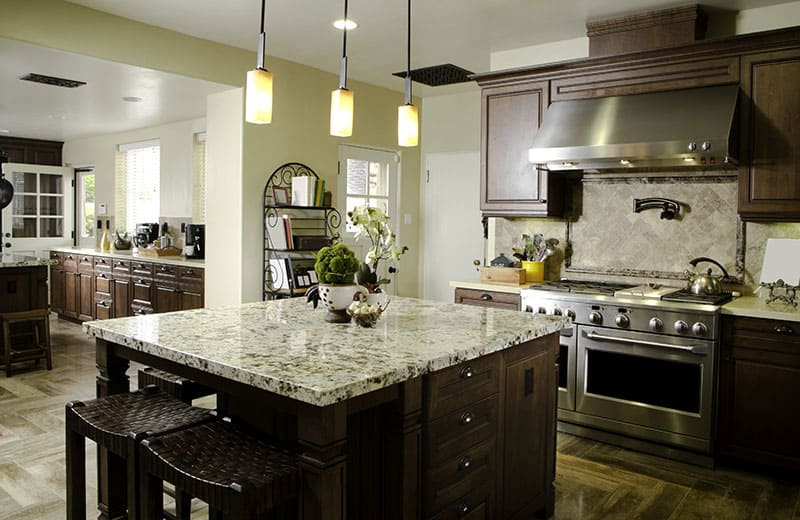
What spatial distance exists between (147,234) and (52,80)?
95.2 inches

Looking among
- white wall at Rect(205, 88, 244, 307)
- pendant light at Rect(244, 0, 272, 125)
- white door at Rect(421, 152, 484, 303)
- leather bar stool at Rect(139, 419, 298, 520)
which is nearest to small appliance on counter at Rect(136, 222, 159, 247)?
white wall at Rect(205, 88, 244, 307)

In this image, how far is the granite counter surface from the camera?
304 cm

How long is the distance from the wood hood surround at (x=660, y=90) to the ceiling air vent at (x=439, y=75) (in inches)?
41.4

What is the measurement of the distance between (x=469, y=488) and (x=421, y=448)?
1.17 ft

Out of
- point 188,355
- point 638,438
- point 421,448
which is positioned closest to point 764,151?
point 638,438

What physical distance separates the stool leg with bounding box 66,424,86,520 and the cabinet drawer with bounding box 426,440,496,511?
1.22 m

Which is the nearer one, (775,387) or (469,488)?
(469,488)

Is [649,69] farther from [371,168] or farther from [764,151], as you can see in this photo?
[371,168]

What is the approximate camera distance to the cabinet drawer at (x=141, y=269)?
6086 millimetres

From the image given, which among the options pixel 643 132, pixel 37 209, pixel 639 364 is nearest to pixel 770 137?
pixel 643 132

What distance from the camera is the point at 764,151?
11.0ft

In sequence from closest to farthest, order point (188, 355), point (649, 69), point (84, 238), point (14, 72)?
point (188, 355) → point (649, 69) → point (14, 72) → point (84, 238)

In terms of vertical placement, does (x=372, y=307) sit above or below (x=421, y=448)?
above

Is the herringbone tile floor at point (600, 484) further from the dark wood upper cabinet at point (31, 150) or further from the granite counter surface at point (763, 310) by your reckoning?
the dark wood upper cabinet at point (31, 150)
